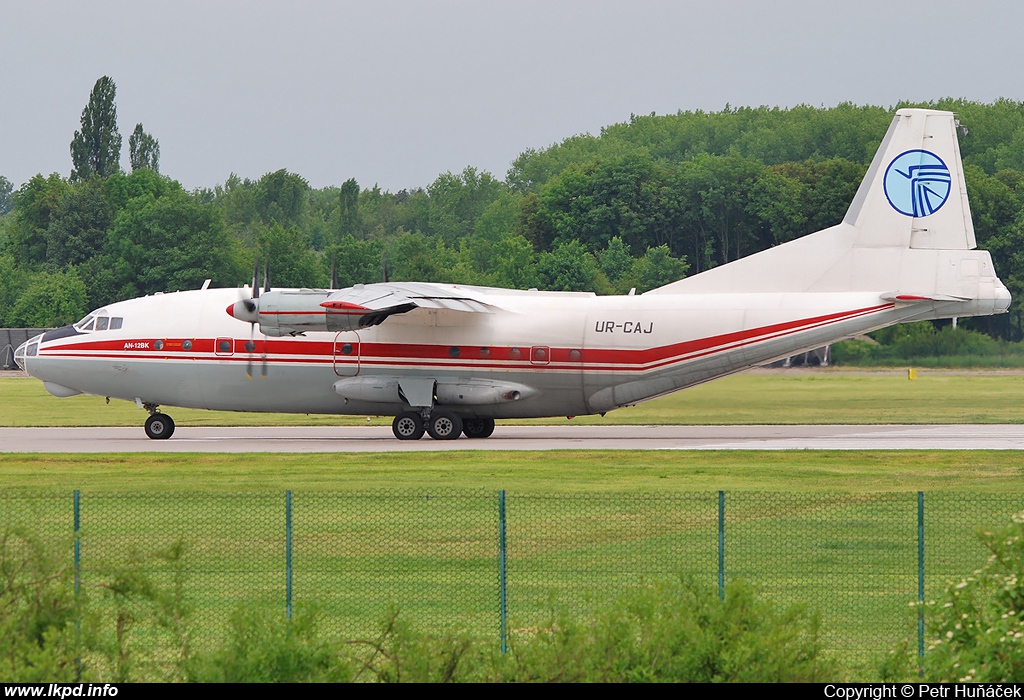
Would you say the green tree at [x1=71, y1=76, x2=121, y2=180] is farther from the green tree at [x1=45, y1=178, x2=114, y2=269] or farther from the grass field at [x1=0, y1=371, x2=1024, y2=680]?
the grass field at [x1=0, y1=371, x2=1024, y2=680]

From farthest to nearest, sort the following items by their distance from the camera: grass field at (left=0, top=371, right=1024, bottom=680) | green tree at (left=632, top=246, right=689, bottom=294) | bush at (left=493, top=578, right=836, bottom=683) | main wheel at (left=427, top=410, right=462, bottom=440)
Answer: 1. green tree at (left=632, top=246, right=689, bottom=294)
2. main wheel at (left=427, top=410, right=462, bottom=440)
3. grass field at (left=0, top=371, right=1024, bottom=680)
4. bush at (left=493, top=578, right=836, bottom=683)

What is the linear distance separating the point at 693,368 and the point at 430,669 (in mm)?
23151

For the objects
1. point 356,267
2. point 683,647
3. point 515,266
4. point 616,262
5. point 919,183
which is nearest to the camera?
point 683,647

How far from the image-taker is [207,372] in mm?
34812

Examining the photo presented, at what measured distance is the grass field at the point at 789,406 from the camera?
39.6 m

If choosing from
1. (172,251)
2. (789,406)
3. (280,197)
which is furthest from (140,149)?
(789,406)

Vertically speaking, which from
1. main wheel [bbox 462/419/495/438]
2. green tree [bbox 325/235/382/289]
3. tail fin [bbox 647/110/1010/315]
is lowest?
main wheel [bbox 462/419/495/438]

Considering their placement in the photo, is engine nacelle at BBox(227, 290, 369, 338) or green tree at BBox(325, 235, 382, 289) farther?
green tree at BBox(325, 235, 382, 289)

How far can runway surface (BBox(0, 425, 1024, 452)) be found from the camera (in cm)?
3306

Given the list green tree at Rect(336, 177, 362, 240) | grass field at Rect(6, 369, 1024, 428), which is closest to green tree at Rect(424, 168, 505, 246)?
green tree at Rect(336, 177, 362, 240)

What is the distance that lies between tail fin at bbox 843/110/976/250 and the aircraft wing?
35.3 feet

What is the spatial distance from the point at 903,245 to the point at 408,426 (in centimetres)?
1442

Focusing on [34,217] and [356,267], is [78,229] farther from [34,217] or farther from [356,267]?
[356,267]

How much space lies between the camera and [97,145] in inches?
4788
